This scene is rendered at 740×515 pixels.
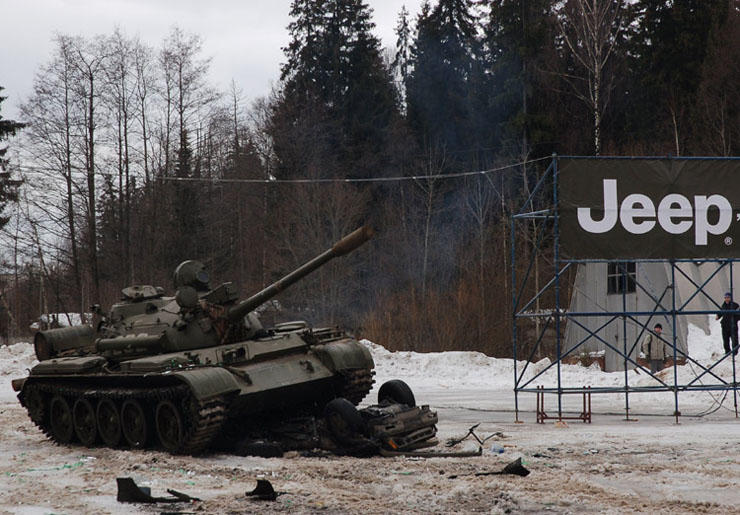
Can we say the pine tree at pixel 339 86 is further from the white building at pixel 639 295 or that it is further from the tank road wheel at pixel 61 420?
the tank road wheel at pixel 61 420

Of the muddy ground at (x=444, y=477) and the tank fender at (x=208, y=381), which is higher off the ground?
the tank fender at (x=208, y=381)

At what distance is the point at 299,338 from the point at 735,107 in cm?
2689

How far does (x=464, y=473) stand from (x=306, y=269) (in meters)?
4.25

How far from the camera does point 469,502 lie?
9.40m

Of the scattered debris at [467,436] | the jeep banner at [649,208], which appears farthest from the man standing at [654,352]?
the scattered debris at [467,436]

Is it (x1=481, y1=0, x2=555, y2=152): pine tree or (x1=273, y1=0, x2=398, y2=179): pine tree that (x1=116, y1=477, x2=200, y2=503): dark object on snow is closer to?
(x1=481, y1=0, x2=555, y2=152): pine tree

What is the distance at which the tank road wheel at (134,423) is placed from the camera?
13.8 metres

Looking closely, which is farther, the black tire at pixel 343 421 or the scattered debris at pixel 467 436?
the scattered debris at pixel 467 436

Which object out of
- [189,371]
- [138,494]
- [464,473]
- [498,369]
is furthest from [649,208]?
[498,369]

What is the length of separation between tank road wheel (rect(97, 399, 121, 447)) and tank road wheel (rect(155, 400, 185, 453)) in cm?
89

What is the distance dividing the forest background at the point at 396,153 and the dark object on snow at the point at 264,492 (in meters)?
22.1

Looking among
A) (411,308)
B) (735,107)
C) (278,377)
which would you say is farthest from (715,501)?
(735,107)

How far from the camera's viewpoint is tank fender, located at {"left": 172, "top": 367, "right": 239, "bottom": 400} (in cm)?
1259

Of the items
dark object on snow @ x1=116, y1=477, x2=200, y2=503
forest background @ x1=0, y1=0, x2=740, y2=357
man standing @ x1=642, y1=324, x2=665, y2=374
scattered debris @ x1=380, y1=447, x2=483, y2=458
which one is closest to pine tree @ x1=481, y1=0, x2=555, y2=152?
forest background @ x1=0, y1=0, x2=740, y2=357
